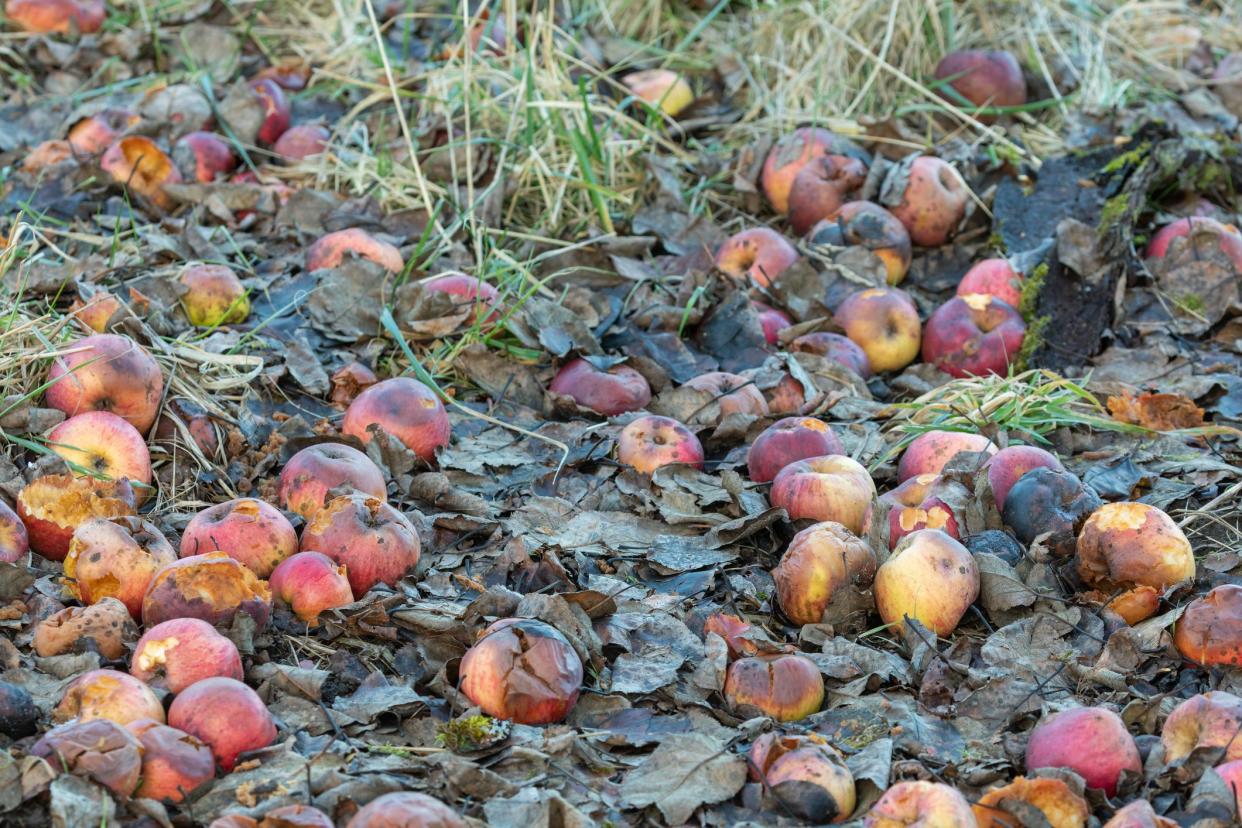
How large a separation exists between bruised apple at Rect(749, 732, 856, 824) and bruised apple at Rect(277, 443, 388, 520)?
1425 millimetres

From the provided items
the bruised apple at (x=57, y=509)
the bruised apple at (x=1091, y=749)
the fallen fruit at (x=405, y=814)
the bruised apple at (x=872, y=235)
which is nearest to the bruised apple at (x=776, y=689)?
the bruised apple at (x=1091, y=749)

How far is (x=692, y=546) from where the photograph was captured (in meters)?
3.79

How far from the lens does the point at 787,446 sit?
406 centimetres

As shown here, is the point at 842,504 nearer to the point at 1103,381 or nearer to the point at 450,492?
the point at 450,492

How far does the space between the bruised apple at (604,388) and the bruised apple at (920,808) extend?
7.19ft

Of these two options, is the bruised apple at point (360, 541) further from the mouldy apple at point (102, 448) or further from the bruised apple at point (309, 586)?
the mouldy apple at point (102, 448)

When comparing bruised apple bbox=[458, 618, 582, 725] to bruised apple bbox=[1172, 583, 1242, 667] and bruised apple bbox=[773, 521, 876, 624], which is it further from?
bruised apple bbox=[1172, 583, 1242, 667]

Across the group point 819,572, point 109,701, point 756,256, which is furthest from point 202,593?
point 756,256

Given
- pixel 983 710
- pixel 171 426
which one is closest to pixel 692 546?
pixel 983 710

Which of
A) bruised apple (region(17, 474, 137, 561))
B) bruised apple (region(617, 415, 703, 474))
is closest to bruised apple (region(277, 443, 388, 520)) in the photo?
bruised apple (region(17, 474, 137, 561))

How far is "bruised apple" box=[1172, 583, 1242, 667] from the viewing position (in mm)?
3168

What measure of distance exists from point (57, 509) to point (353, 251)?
2027 mm

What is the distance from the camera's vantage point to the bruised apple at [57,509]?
3.41 metres

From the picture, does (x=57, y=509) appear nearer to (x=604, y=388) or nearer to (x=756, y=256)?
(x=604, y=388)
